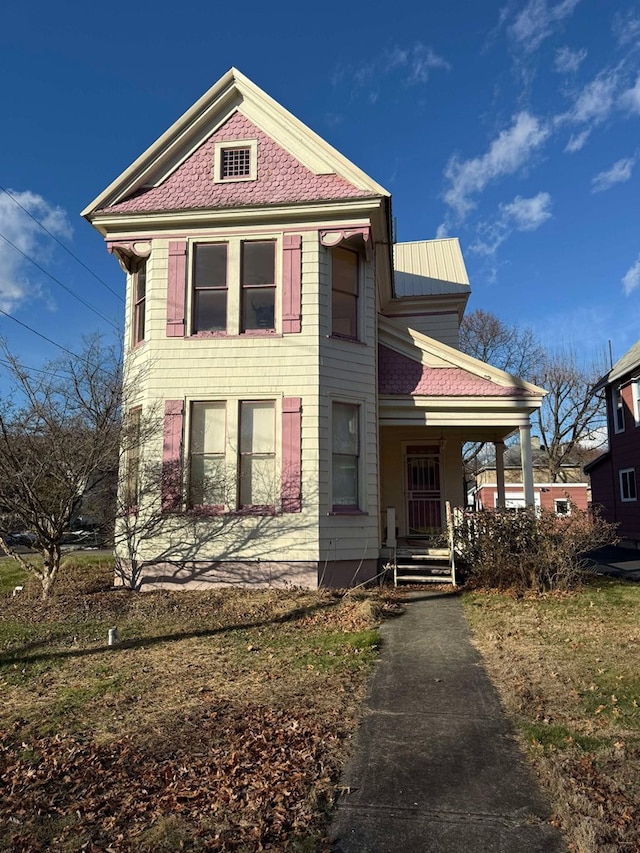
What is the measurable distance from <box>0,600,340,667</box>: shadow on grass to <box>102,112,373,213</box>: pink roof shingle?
747 cm

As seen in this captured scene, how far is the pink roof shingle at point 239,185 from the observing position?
37.7ft

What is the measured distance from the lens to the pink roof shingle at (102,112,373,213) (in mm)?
11492

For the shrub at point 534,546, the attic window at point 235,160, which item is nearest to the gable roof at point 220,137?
the attic window at point 235,160

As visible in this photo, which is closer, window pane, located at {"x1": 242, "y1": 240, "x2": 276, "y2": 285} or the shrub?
the shrub

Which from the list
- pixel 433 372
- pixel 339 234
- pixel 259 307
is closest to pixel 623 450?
pixel 433 372

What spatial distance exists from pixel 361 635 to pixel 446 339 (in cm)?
1057

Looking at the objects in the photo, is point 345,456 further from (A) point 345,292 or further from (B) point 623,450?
(B) point 623,450

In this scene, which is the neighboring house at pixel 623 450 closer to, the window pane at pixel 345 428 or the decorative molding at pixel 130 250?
the window pane at pixel 345 428

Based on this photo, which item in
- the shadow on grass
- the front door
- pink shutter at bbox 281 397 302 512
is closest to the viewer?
the shadow on grass

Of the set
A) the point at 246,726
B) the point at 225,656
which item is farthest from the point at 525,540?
the point at 246,726

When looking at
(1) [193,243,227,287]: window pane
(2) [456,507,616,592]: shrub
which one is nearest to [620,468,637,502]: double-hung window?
(2) [456,507,616,592]: shrub

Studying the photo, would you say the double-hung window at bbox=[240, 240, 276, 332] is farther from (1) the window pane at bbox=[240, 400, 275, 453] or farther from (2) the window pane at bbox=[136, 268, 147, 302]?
(2) the window pane at bbox=[136, 268, 147, 302]

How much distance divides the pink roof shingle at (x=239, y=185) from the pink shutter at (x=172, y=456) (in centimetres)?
389

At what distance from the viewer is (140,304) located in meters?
12.1
